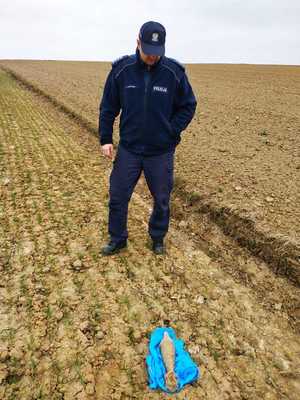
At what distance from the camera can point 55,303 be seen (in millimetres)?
3275

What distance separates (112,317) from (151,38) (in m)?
2.61

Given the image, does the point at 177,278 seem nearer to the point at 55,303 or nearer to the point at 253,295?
the point at 253,295

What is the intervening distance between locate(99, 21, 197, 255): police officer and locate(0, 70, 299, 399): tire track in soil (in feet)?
2.24

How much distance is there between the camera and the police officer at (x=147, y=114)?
3.13 metres

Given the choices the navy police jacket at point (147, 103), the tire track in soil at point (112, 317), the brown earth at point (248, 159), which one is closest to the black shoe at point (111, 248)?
the tire track in soil at point (112, 317)

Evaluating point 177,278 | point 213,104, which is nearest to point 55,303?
point 177,278

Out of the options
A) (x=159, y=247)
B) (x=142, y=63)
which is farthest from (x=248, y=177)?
(x=142, y=63)

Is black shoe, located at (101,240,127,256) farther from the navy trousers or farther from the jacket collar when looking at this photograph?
the jacket collar

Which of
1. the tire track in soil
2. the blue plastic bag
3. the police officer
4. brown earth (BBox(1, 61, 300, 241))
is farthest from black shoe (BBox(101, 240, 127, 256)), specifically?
brown earth (BBox(1, 61, 300, 241))

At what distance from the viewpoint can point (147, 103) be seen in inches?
126

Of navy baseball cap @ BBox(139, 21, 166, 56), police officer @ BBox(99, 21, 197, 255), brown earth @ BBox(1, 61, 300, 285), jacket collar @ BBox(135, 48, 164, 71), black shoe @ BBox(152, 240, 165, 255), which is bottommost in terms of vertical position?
black shoe @ BBox(152, 240, 165, 255)

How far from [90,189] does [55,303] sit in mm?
2923

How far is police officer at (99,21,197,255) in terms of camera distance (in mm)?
3135

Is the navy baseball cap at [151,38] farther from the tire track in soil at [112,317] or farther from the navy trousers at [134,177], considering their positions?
the tire track in soil at [112,317]
